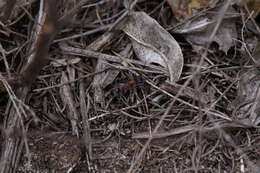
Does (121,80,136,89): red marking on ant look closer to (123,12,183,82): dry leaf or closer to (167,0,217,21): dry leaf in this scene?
(123,12,183,82): dry leaf

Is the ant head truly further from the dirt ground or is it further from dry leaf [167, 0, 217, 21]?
dry leaf [167, 0, 217, 21]

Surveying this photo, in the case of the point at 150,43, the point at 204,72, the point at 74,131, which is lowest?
the point at 74,131

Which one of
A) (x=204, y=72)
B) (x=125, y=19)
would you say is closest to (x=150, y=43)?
(x=125, y=19)

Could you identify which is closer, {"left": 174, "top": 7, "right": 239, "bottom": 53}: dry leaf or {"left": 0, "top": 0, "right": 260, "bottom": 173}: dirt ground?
{"left": 0, "top": 0, "right": 260, "bottom": 173}: dirt ground

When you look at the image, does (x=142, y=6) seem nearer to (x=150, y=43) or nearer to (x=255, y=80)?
(x=150, y=43)

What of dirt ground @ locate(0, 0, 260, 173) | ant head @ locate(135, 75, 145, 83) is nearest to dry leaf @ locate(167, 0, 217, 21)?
dirt ground @ locate(0, 0, 260, 173)

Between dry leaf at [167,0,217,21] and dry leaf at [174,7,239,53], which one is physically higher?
dry leaf at [167,0,217,21]

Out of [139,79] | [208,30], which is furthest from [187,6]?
[139,79]

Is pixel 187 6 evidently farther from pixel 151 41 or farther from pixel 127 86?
pixel 127 86
